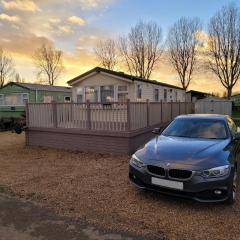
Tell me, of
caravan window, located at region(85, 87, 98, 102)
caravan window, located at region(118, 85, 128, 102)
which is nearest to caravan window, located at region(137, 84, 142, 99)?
caravan window, located at region(118, 85, 128, 102)

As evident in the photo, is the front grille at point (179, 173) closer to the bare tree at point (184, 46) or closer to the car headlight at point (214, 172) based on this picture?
the car headlight at point (214, 172)

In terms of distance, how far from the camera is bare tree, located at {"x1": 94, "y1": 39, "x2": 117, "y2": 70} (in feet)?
130

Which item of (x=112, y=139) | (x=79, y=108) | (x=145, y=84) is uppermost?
(x=145, y=84)

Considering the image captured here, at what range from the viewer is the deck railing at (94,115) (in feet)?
27.9

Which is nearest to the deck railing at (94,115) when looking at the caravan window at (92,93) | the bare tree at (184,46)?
the caravan window at (92,93)

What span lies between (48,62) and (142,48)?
18524 mm

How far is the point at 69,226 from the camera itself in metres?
3.58

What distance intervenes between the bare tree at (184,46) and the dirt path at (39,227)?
37.7 meters

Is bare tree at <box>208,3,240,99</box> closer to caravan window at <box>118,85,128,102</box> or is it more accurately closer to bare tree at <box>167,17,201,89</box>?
bare tree at <box>167,17,201,89</box>

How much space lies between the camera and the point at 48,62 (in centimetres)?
4722

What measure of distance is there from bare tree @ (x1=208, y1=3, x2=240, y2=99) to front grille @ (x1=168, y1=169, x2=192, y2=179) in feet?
106

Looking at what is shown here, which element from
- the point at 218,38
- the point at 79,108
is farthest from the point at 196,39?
the point at 79,108

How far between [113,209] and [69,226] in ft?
2.64

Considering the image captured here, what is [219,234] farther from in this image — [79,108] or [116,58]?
[116,58]
